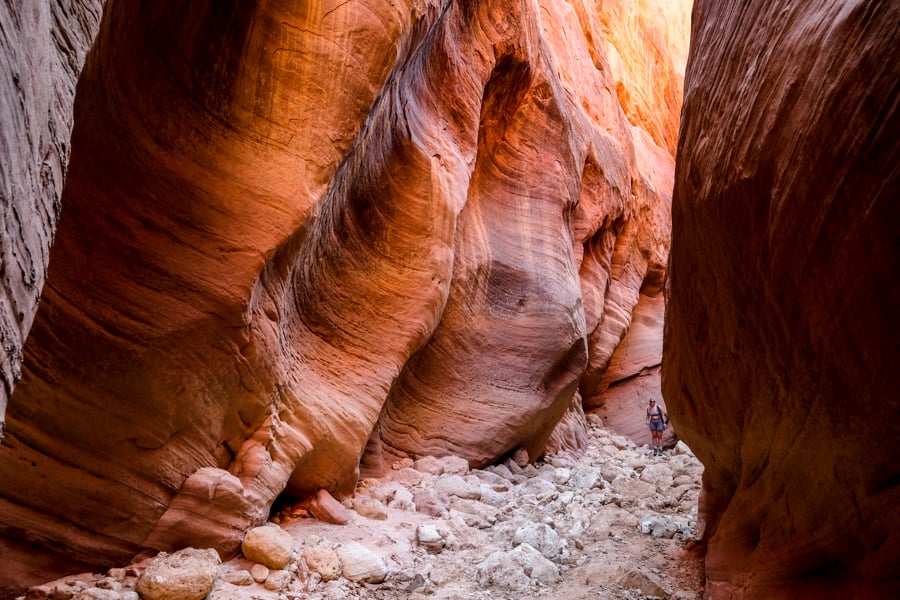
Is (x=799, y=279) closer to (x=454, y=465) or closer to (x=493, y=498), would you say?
(x=493, y=498)

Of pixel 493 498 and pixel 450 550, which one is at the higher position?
pixel 493 498

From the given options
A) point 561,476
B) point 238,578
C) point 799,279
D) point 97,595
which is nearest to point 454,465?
point 561,476

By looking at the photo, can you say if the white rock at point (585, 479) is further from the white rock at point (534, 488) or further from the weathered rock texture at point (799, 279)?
the weathered rock texture at point (799, 279)

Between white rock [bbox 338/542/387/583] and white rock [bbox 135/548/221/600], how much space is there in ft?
2.61

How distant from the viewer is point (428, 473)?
20.2 feet

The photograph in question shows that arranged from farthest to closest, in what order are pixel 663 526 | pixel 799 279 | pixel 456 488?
1. pixel 456 488
2. pixel 663 526
3. pixel 799 279

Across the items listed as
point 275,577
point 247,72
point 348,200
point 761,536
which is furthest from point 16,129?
point 348,200

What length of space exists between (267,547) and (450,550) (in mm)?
1365

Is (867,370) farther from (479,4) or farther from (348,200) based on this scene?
(479,4)

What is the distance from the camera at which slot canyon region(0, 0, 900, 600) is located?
85.5 inches

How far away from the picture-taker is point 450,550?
14.5ft

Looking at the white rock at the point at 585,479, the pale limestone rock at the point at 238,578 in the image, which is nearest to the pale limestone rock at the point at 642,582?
the pale limestone rock at the point at 238,578

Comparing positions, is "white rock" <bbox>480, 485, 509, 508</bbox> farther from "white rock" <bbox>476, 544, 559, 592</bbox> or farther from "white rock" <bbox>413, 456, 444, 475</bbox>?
"white rock" <bbox>476, 544, 559, 592</bbox>

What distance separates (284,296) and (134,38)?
1878 millimetres
